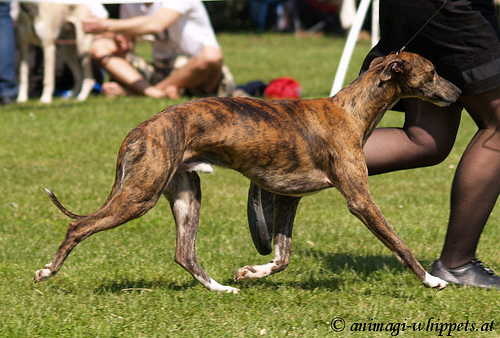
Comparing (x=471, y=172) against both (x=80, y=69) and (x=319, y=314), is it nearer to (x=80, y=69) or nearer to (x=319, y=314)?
(x=319, y=314)

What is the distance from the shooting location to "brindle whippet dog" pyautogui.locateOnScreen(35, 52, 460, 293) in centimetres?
379

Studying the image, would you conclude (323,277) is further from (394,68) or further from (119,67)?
(119,67)

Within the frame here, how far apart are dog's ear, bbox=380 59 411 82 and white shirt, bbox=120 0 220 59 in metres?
6.40

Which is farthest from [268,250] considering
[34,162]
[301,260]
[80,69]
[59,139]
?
[80,69]

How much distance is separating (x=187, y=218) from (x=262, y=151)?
1.94 feet

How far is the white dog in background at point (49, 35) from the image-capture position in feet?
35.3

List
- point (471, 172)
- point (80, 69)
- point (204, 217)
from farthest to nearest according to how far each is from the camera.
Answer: point (80, 69) → point (204, 217) → point (471, 172)

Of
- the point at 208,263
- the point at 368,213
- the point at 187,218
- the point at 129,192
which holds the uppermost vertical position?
the point at 129,192

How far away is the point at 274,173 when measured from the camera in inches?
160

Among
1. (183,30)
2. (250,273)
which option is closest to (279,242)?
(250,273)

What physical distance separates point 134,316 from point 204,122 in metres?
1.00

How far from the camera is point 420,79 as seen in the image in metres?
4.15

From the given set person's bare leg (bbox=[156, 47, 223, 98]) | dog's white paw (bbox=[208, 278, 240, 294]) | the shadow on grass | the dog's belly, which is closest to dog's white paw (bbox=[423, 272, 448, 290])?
the shadow on grass

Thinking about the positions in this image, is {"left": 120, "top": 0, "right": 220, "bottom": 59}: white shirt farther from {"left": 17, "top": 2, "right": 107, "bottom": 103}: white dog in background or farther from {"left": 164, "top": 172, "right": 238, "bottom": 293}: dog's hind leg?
{"left": 164, "top": 172, "right": 238, "bottom": 293}: dog's hind leg
